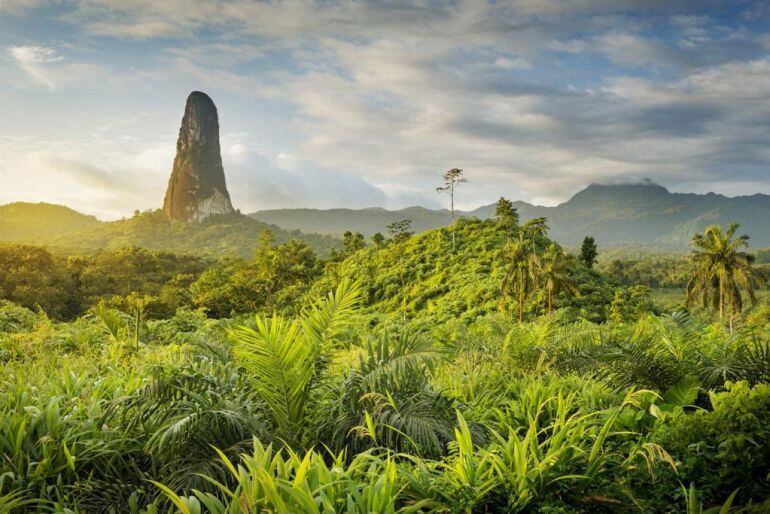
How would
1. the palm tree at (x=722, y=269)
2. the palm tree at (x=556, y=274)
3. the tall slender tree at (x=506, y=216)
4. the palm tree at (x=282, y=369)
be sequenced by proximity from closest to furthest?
1. the palm tree at (x=282, y=369)
2. the palm tree at (x=722, y=269)
3. the palm tree at (x=556, y=274)
4. the tall slender tree at (x=506, y=216)

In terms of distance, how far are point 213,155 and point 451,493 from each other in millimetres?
174409

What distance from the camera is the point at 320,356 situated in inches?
178

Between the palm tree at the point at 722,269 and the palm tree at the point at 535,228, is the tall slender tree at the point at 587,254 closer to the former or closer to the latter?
the palm tree at the point at 535,228

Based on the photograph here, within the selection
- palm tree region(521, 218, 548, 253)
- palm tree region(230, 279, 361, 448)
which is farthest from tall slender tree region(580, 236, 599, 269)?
palm tree region(230, 279, 361, 448)

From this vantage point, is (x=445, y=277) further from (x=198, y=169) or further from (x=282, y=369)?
(x=198, y=169)

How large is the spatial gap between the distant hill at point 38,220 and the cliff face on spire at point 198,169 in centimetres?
2407

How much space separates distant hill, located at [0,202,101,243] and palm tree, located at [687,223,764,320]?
12330 cm

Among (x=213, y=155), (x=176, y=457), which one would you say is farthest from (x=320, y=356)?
(x=213, y=155)

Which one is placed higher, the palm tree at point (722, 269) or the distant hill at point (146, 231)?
the distant hill at point (146, 231)

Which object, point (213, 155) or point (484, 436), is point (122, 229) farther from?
point (484, 436)

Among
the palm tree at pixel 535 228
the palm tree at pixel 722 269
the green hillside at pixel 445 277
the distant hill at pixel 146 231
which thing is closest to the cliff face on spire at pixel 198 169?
the distant hill at pixel 146 231

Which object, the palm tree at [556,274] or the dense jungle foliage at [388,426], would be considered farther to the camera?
the palm tree at [556,274]

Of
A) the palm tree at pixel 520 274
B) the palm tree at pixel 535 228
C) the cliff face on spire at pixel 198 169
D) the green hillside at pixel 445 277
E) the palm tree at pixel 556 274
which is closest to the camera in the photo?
the palm tree at pixel 556 274

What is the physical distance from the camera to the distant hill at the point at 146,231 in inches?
4333
